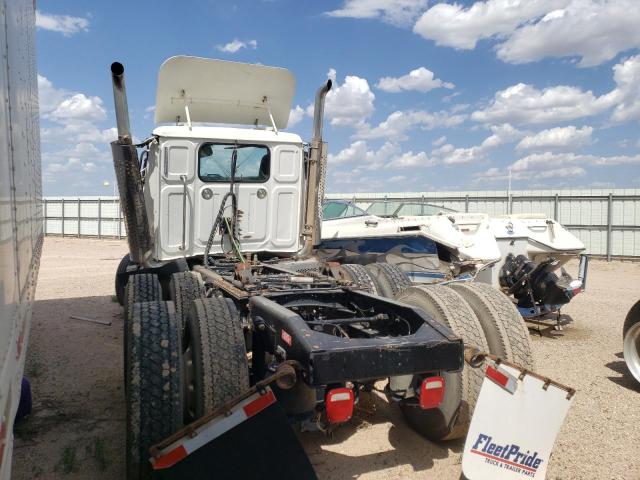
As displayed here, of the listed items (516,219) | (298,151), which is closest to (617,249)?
(516,219)

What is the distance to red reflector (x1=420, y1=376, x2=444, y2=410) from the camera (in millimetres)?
3057

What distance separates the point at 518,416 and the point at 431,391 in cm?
57

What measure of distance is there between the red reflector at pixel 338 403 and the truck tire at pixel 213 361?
1.88ft

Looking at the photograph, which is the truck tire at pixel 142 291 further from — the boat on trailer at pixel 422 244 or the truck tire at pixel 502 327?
the boat on trailer at pixel 422 244

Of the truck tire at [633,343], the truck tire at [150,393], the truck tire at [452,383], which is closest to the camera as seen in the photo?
the truck tire at [150,393]

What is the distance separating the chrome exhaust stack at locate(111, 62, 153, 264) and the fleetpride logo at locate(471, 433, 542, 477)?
3.95 meters

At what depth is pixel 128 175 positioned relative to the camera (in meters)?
5.31

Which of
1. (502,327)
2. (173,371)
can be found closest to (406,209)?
(502,327)

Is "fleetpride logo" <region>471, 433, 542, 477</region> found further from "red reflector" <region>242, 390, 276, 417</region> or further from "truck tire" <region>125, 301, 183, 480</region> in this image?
"truck tire" <region>125, 301, 183, 480</region>

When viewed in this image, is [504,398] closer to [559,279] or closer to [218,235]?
[218,235]

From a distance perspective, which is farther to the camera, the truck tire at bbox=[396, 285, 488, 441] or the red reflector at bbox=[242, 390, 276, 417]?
the truck tire at bbox=[396, 285, 488, 441]

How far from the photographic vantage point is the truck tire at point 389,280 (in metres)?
5.32

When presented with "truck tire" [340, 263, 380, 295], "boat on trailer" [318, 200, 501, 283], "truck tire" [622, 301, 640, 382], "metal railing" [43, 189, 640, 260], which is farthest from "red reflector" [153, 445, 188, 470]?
"metal railing" [43, 189, 640, 260]

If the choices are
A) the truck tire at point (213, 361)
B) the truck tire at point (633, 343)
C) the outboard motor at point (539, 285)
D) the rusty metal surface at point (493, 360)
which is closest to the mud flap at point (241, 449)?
the truck tire at point (213, 361)
